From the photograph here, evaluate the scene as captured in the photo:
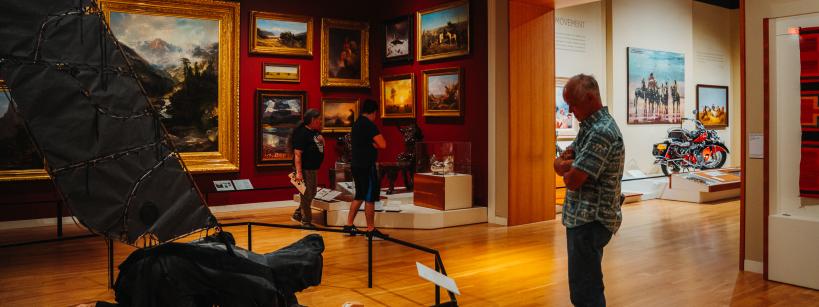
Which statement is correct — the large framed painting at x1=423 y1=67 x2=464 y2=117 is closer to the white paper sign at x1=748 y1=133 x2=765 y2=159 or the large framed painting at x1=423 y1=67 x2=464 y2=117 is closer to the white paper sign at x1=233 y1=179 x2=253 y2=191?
the white paper sign at x1=233 y1=179 x2=253 y2=191

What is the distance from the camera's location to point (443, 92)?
11070mm

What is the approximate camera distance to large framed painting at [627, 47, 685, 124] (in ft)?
49.3

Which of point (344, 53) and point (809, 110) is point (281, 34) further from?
point (809, 110)

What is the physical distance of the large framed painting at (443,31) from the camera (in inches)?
420

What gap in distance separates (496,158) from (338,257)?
12.1 ft

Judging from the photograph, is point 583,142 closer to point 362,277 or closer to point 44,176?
point 362,277

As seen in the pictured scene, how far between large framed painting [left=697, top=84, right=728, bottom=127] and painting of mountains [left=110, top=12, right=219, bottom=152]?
13001 mm

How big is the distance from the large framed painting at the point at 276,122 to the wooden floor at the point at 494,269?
2.99m

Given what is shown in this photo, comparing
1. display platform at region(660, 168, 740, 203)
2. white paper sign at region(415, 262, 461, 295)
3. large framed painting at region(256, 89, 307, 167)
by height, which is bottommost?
display platform at region(660, 168, 740, 203)

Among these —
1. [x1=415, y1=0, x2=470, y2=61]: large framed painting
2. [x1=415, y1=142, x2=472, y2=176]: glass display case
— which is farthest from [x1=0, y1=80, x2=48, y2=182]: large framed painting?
[x1=415, y1=0, x2=470, y2=61]: large framed painting

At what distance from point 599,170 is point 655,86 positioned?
13.4m

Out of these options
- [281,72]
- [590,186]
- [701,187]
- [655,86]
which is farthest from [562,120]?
[590,186]

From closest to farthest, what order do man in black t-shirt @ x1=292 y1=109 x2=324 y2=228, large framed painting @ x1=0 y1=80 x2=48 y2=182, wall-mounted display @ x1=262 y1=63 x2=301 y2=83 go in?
1. man in black t-shirt @ x1=292 y1=109 x2=324 y2=228
2. large framed painting @ x1=0 y1=80 x2=48 y2=182
3. wall-mounted display @ x1=262 y1=63 x2=301 y2=83

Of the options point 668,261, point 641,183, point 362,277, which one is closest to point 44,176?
point 362,277
